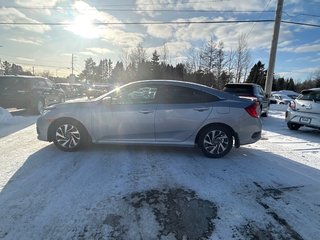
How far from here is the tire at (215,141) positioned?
210 inches

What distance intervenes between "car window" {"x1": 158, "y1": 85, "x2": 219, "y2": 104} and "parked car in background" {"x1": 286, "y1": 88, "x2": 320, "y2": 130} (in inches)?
176

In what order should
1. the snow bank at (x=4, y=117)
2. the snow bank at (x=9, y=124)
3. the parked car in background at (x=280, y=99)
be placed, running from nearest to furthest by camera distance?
1. the snow bank at (x=9, y=124)
2. the snow bank at (x=4, y=117)
3. the parked car in background at (x=280, y=99)

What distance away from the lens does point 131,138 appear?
535cm

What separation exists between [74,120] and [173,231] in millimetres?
3434

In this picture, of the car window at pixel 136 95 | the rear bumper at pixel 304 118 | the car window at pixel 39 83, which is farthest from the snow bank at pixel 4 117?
the rear bumper at pixel 304 118

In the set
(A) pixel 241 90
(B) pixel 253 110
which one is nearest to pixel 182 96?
(B) pixel 253 110

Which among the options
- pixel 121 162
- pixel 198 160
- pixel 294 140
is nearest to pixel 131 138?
pixel 121 162

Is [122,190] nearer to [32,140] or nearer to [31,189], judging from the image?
[31,189]

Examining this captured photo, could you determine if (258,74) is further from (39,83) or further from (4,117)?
(4,117)

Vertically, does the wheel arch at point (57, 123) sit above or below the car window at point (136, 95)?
below

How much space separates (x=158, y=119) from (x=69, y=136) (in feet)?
6.20

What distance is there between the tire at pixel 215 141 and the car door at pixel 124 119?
1.04 m

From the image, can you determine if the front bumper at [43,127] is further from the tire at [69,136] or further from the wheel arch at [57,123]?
the tire at [69,136]

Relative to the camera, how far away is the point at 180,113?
5.27 m
